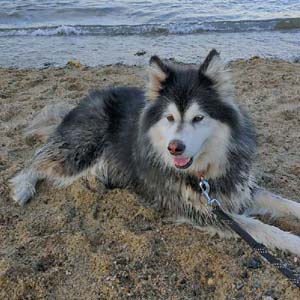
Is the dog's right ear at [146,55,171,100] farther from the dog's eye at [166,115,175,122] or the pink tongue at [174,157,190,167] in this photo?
the pink tongue at [174,157,190,167]

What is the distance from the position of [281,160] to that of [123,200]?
1457 millimetres

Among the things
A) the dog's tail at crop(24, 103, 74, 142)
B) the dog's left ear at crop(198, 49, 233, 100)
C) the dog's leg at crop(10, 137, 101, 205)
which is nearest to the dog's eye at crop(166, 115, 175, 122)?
the dog's left ear at crop(198, 49, 233, 100)

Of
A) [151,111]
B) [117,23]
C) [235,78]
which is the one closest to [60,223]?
[151,111]

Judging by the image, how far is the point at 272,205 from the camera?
326 cm

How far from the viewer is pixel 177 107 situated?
9.26ft

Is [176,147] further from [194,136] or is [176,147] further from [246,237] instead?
[246,237]

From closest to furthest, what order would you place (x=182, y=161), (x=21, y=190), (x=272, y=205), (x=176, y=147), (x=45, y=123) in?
(x=176, y=147)
(x=182, y=161)
(x=272, y=205)
(x=21, y=190)
(x=45, y=123)

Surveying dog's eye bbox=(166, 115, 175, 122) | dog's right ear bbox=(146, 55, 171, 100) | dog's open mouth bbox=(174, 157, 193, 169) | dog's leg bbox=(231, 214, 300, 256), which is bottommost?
dog's leg bbox=(231, 214, 300, 256)

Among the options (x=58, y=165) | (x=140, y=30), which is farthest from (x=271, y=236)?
(x=140, y=30)

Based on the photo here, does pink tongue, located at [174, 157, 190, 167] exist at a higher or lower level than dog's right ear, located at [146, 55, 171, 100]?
lower

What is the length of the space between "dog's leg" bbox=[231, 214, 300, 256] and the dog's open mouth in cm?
58

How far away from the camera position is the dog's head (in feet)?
9.07

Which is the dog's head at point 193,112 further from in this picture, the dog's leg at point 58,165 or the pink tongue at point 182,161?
the dog's leg at point 58,165

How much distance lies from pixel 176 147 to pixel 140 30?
27.3 feet
